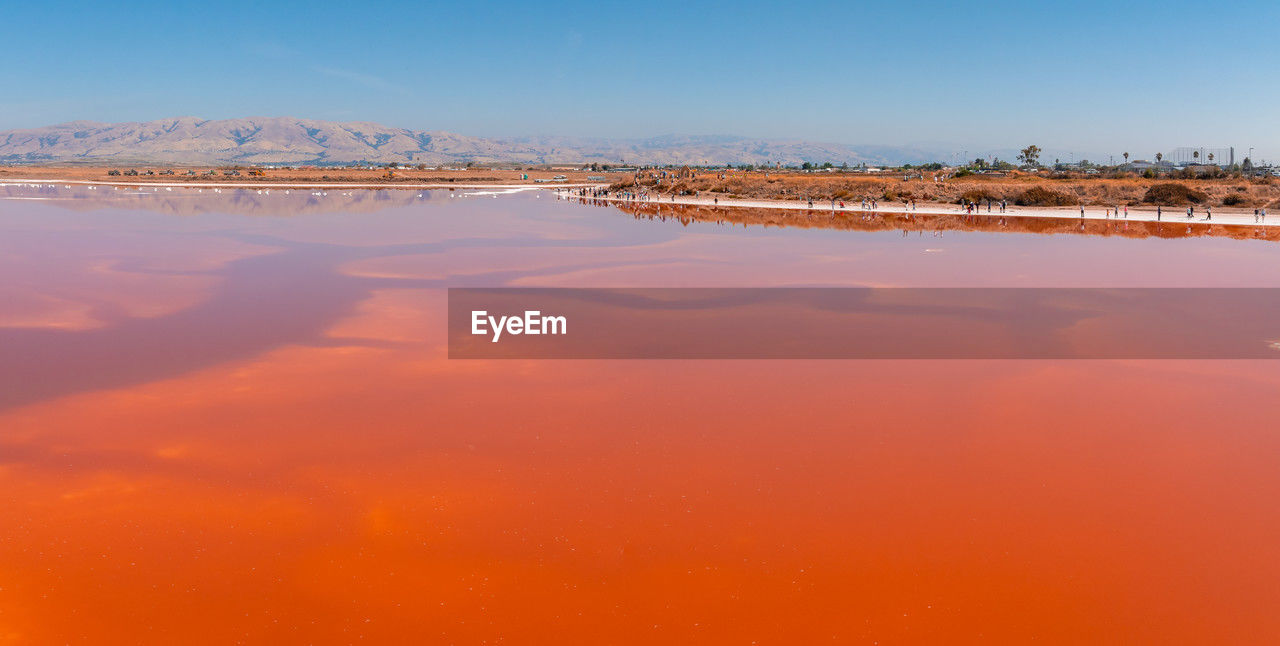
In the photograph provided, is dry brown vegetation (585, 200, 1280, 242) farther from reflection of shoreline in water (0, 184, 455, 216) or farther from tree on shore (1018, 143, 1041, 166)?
tree on shore (1018, 143, 1041, 166)

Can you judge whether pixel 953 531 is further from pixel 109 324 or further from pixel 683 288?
pixel 109 324

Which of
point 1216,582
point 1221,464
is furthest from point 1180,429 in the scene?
point 1216,582

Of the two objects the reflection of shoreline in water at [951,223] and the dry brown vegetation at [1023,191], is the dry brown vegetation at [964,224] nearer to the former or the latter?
the reflection of shoreline in water at [951,223]

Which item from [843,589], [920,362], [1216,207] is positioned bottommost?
[843,589]

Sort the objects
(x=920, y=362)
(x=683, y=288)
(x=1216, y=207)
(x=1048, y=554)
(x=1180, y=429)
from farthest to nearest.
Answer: (x=1216, y=207) < (x=683, y=288) < (x=920, y=362) < (x=1180, y=429) < (x=1048, y=554)

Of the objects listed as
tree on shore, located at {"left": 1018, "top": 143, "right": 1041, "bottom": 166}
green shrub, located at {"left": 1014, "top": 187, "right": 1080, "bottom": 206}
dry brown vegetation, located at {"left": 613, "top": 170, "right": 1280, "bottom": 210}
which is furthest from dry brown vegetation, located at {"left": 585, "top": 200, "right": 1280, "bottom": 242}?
tree on shore, located at {"left": 1018, "top": 143, "right": 1041, "bottom": 166}

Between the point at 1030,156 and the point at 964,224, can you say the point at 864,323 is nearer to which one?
the point at 964,224
